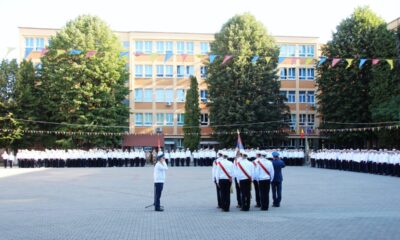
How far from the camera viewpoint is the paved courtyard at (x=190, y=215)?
36.0ft

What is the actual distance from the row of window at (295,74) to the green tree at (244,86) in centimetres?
1232

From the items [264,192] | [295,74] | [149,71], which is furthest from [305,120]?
[264,192]

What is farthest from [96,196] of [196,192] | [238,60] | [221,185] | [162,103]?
[162,103]

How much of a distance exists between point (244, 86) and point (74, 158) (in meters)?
17.8

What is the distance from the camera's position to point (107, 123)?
1916 inches

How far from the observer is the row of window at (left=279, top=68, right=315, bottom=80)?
64688 millimetres

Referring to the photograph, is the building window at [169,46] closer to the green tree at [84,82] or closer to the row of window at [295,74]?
the green tree at [84,82]

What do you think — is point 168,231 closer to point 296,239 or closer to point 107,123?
point 296,239

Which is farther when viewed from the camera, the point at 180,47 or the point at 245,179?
the point at 180,47

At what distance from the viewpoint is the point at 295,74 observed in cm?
6506

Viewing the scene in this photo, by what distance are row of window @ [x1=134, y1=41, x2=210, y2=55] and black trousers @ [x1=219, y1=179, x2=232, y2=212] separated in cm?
4971

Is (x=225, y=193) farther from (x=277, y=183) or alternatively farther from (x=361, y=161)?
(x=361, y=161)

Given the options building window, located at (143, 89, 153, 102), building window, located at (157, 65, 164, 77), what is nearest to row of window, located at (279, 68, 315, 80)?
building window, located at (157, 65, 164, 77)

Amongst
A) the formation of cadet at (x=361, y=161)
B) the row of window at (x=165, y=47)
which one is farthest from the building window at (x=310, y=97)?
the formation of cadet at (x=361, y=161)
